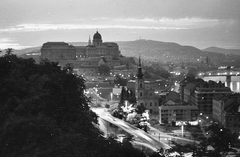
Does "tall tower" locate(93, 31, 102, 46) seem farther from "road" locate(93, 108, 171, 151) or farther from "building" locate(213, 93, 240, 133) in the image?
"building" locate(213, 93, 240, 133)

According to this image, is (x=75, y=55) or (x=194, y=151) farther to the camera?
(x=75, y=55)

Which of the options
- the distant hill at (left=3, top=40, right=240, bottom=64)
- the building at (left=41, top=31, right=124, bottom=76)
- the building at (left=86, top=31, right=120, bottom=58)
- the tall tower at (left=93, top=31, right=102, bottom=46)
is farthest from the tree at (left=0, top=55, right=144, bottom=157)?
the distant hill at (left=3, top=40, right=240, bottom=64)

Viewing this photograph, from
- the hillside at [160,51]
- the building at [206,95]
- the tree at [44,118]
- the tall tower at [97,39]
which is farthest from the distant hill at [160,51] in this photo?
the tree at [44,118]

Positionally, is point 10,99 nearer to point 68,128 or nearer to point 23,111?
point 23,111

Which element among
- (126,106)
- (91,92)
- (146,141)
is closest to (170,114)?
(126,106)

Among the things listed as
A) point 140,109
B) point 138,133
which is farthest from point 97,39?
point 138,133

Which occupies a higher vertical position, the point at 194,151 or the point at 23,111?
the point at 23,111

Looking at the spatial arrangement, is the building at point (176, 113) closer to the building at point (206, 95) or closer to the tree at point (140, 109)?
the tree at point (140, 109)
